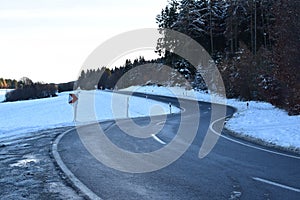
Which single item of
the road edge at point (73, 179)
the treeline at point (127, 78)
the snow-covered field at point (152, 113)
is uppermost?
the treeline at point (127, 78)

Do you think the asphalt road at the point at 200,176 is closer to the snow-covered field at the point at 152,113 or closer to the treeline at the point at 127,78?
the snow-covered field at the point at 152,113

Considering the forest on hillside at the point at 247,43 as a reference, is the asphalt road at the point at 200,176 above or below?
below

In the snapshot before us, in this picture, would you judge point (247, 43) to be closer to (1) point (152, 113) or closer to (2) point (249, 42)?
(2) point (249, 42)

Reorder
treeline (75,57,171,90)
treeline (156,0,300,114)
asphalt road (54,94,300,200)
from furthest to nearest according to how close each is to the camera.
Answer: treeline (75,57,171,90)
treeline (156,0,300,114)
asphalt road (54,94,300,200)

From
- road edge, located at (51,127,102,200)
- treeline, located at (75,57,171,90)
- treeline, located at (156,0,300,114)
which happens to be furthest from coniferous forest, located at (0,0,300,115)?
road edge, located at (51,127,102,200)

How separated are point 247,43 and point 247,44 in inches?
6.2

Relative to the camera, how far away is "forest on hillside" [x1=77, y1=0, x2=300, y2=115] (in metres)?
20.0

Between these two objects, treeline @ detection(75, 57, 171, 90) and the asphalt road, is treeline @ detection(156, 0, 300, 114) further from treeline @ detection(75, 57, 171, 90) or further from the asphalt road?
treeline @ detection(75, 57, 171, 90)

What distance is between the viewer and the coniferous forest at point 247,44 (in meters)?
20.0

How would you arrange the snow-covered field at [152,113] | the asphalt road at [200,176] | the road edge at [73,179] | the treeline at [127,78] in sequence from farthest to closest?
1. the treeline at [127,78]
2. the snow-covered field at [152,113]
3. the asphalt road at [200,176]
4. the road edge at [73,179]

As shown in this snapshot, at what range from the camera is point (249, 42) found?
192ft

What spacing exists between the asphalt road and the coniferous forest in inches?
414

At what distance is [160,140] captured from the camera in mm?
13133

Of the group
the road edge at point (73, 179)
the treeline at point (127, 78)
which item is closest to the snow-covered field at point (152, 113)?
the road edge at point (73, 179)
